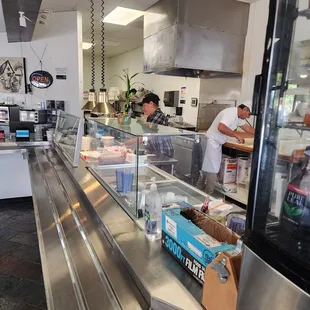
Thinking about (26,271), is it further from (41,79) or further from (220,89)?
(220,89)

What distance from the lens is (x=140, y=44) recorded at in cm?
724

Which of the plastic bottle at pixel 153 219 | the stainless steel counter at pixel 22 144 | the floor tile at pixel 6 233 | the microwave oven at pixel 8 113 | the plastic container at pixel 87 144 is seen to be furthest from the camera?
the microwave oven at pixel 8 113

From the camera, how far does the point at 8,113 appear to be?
151 inches

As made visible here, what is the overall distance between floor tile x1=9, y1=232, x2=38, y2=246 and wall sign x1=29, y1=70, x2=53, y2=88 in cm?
228

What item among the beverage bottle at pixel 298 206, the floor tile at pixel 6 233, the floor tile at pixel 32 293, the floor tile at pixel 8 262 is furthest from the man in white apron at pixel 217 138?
the beverage bottle at pixel 298 206

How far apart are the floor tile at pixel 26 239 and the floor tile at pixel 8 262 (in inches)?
12.1

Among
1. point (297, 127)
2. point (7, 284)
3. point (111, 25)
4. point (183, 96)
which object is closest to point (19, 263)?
point (7, 284)

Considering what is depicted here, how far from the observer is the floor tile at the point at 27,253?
2.70 meters

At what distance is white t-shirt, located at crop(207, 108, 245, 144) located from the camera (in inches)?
140

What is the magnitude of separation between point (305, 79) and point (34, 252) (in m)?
2.96

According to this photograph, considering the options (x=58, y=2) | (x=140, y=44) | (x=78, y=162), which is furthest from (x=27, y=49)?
(x=140, y=44)

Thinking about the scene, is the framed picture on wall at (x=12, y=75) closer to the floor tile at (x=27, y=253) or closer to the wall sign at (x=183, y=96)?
the floor tile at (x=27, y=253)

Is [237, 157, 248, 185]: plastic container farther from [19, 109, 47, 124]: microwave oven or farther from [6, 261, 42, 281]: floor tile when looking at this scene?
[19, 109, 47, 124]: microwave oven

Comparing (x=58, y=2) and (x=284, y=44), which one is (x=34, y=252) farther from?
(x=58, y=2)
